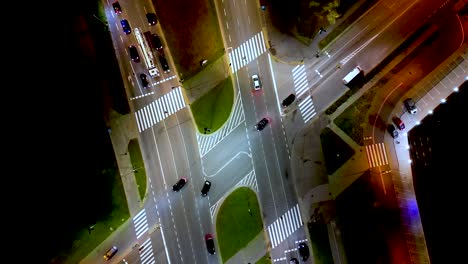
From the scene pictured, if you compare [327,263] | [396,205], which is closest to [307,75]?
[396,205]

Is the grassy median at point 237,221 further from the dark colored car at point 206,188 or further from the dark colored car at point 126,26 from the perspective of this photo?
the dark colored car at point 126,26

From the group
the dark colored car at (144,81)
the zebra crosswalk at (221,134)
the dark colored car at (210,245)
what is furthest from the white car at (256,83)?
the dark colored car at (210,245)

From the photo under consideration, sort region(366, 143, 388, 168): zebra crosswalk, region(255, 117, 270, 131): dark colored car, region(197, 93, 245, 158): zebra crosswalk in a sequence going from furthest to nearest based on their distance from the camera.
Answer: region(197, 93, 245, 158): zebra crosswalk, region(255, 117, 270, 131): dark colored car, region(366, 143, 388, 168): zebra crosswalk

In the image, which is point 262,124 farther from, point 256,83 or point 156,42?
point 156,42

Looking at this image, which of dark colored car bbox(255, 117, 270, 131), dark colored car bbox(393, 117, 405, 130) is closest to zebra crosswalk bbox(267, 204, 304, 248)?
dark colored car bbox(255, 117, 270, 131)

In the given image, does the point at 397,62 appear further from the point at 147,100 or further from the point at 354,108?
the point at 147,100

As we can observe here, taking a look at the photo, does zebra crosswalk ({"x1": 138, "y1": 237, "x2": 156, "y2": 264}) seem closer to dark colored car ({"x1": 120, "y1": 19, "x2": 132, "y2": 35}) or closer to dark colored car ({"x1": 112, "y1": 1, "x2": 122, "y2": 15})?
dark colored car ({"x1": 120, "y1": 19, "x2": 132, "y2": 35})
